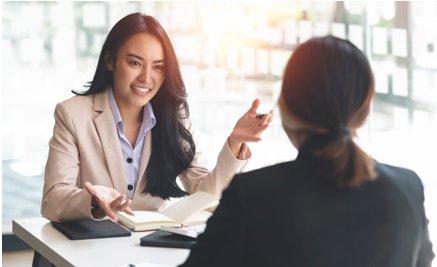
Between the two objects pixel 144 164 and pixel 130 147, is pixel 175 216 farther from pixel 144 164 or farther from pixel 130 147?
pixel 130 147

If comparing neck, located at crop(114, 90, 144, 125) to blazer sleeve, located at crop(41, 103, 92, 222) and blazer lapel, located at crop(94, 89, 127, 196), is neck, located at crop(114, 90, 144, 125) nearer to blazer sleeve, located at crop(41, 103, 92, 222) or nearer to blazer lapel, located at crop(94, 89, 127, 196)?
blazer lapel, located at crop(94, 89, 127, 196)

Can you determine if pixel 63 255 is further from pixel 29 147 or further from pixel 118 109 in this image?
pixel 29 147

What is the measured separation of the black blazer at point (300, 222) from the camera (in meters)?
0.70

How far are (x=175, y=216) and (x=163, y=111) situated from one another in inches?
22.5

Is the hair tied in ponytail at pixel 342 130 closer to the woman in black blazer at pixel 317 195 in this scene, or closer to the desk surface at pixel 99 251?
the woman in black blazer at pixel 317 195

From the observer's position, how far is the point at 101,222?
4.74 feet

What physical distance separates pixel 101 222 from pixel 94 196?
0.13 meters

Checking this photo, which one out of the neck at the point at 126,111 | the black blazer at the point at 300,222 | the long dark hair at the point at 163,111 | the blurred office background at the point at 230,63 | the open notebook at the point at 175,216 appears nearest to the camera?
the black blazer at the point at 300,222

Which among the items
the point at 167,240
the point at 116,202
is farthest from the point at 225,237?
the point at 116,202

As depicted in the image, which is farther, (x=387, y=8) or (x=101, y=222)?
(x=387, y=8)

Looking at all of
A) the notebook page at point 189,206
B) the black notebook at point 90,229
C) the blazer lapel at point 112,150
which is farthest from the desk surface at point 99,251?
the blazer lapel at point 112,150

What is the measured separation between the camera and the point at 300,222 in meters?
0.70

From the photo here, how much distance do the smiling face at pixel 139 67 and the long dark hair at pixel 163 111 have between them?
3 centimetres

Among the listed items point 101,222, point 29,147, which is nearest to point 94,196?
point 101,222
